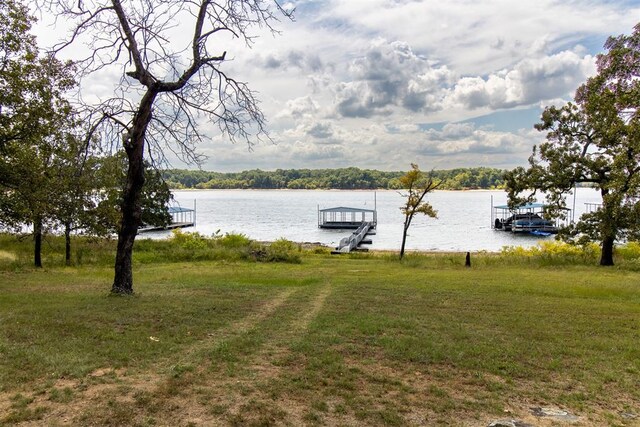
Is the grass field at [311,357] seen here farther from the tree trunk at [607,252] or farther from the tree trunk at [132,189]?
the tree trunk at [607,252]

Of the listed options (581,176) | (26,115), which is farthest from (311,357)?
(581,176)

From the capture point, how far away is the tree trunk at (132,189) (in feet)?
35.8

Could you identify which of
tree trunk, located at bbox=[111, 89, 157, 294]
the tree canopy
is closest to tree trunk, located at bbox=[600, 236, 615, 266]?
the tree canopy

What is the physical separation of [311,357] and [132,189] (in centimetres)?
697

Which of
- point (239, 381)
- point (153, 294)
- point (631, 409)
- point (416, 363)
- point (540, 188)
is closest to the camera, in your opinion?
point (631, 409)

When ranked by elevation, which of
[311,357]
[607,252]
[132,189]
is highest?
[132,189]

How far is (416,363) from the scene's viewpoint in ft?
21.4

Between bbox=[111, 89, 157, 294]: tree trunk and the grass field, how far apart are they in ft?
2.64

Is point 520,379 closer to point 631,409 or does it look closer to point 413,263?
point 631,409

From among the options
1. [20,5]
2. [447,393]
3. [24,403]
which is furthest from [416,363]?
[20,5]

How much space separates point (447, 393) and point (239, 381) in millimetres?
2476

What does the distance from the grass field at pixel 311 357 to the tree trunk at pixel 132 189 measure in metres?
0.81

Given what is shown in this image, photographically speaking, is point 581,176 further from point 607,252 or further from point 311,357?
point 311,357

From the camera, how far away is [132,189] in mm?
11211
